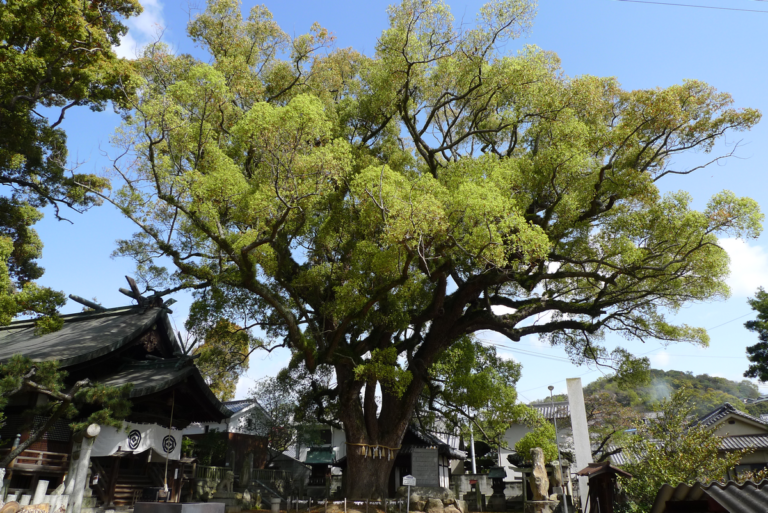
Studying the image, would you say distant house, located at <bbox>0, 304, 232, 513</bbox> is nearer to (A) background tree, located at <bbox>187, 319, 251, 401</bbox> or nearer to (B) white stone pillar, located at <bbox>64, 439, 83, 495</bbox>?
(B) white stone pillar, located at <bbox>64, 439, 83, 495</bbox>

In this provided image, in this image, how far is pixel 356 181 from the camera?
11.9 m

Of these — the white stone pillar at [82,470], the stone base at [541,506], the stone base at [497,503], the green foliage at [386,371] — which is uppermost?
the green foliage at [386,371]

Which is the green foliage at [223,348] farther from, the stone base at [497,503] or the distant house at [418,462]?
the stone base at [497,503]

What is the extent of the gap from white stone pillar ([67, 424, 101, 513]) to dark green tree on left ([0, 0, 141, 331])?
2323 mm

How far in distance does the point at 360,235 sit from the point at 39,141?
1018cm

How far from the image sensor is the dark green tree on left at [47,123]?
351 inches

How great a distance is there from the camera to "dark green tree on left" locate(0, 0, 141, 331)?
11695mm

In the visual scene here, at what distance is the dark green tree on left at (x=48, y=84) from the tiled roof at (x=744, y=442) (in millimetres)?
22643

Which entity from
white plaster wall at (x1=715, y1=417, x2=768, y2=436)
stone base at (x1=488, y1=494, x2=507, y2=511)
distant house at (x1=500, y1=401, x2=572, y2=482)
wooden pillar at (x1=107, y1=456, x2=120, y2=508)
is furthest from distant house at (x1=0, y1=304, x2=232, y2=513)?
distant house at (x1=500, y1=401, x2=572, y2=482)

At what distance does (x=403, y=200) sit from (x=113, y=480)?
9615 mm

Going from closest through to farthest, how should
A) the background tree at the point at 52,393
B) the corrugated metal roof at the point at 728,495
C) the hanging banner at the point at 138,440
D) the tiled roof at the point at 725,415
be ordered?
the corrugated metal roof at the point at 728,495
the background tree at the point at 52,393
the hanging banner at the point at 138,440
the tiled roof at the point at 725,415

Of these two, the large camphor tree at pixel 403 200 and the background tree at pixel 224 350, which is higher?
the large camphor tree at pixel 403 200

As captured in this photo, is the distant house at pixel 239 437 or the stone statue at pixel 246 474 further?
the distant house at pixel 239 437

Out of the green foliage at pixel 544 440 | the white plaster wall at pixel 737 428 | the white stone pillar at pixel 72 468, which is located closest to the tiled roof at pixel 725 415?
the white plaster wall at pixel 737 428
